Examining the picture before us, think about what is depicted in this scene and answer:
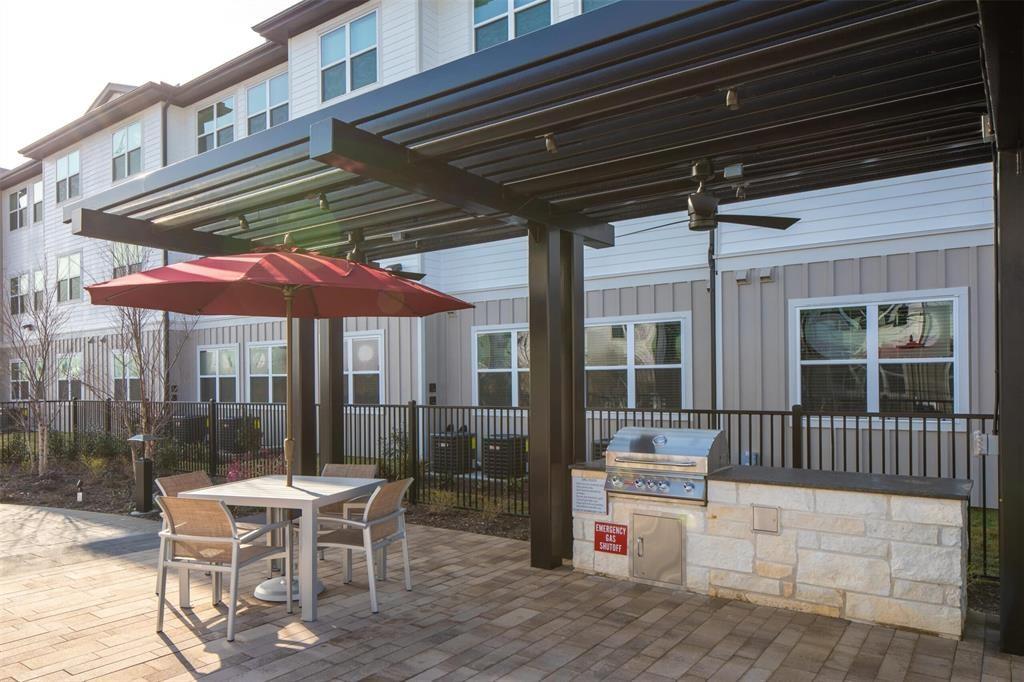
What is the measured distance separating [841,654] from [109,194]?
6.85 m

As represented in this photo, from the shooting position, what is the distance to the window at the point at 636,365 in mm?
10055

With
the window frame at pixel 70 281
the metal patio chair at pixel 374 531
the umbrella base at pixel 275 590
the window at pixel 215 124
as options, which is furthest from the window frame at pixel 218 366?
the metal patio chair at pixel 374 531

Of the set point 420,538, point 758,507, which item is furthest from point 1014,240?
point 420,538

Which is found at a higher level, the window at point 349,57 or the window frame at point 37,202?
the window at point 349,57

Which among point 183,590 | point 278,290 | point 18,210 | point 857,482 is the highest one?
point 18,210

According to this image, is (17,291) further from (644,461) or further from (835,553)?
(835,553)

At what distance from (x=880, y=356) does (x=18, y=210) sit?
23.6 meters

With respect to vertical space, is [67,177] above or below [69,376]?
above

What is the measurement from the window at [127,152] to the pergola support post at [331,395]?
11.1m

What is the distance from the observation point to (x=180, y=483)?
5.34m

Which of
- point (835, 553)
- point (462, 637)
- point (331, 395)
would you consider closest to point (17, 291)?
point (331, 395)

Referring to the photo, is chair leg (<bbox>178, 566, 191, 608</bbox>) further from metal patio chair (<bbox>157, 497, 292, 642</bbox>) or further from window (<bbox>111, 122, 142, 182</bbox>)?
window (<bbox>111, 122, 142, 182</bbox>)

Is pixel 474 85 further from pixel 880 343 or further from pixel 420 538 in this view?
pixel 880 343

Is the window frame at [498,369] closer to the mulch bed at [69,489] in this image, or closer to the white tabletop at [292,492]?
the mulch bed at [69,489]
